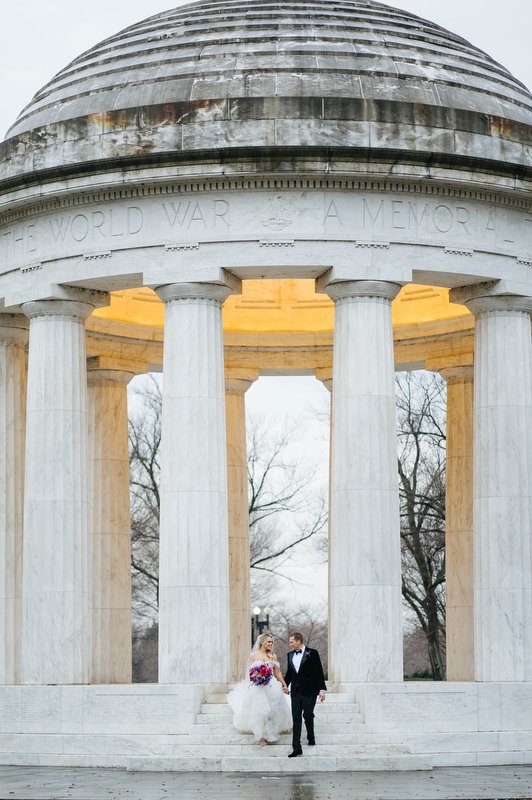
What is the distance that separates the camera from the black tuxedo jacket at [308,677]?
42781 mm

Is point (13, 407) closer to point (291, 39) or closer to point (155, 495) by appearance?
point (291, 39)

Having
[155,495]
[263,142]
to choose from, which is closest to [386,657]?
[263,142]

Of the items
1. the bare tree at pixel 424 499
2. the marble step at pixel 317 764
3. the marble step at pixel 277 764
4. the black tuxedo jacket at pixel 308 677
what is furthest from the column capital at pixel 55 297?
the bare tree at pixel 424 499

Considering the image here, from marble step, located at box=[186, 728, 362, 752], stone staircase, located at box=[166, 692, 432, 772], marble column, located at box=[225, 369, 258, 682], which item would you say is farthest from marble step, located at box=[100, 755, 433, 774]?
marble column, located at box=[225, 369, 258, 682]

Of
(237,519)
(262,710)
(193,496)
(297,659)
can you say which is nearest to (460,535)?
(237,519)

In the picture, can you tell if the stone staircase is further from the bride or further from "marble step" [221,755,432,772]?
the bride

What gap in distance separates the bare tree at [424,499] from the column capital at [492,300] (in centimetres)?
4559

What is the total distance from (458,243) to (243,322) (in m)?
19.3

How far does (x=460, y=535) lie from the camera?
64.1 m

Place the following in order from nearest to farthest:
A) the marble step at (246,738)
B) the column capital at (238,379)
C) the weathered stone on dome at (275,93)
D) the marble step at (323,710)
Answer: the marble step at (246,738) < the marble step at (323,710) < the weathered stone on dome at (275,93) < the column capital at (238,379)

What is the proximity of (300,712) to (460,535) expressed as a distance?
76.8ft

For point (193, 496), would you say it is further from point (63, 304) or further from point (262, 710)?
point (63, 304)

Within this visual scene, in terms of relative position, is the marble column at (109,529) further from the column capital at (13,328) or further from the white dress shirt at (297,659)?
the white dress shirt at (297,659)

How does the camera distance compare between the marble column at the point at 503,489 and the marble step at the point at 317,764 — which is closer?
the marble step at the point at 317,764
